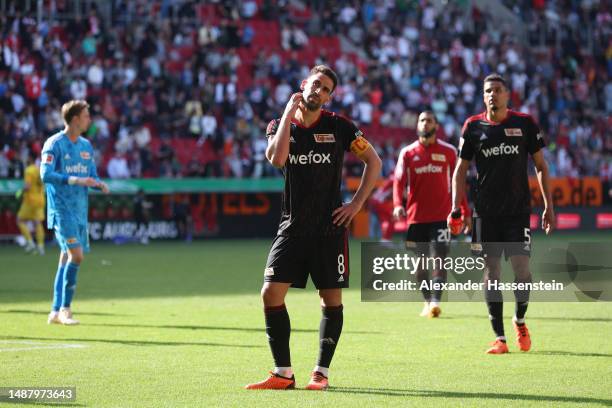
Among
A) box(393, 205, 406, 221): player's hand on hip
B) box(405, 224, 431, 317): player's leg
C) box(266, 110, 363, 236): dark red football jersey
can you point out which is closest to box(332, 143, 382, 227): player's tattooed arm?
box(266, 110, 363, 236): dark red football jersey

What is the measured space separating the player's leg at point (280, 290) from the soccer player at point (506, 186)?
2902 millimetres

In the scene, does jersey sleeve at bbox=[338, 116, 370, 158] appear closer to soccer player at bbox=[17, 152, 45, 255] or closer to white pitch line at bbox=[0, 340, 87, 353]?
white pitch line at bbox=[0, 340, 87, 353]

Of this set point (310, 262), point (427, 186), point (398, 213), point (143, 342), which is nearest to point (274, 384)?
point (310, 262)

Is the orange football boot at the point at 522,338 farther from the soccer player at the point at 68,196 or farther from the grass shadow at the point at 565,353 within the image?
the soccer player at the point at 68,196

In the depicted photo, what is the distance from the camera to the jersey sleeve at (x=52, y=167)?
43.1ft

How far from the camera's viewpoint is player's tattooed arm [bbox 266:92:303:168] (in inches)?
333

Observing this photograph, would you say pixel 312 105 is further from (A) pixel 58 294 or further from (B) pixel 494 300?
(A) pixel 58 294

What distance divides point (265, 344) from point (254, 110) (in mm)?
25964

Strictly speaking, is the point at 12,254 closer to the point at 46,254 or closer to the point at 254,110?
the point at 46,254

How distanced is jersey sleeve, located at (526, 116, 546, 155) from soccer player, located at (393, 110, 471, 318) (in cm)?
373

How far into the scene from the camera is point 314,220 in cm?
870

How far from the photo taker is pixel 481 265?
40.4ft

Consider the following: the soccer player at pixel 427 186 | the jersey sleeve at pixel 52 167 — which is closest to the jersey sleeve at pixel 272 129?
the jersey sleeve at pixel 52 167

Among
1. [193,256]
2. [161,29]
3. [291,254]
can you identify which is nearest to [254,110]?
[161,29]
